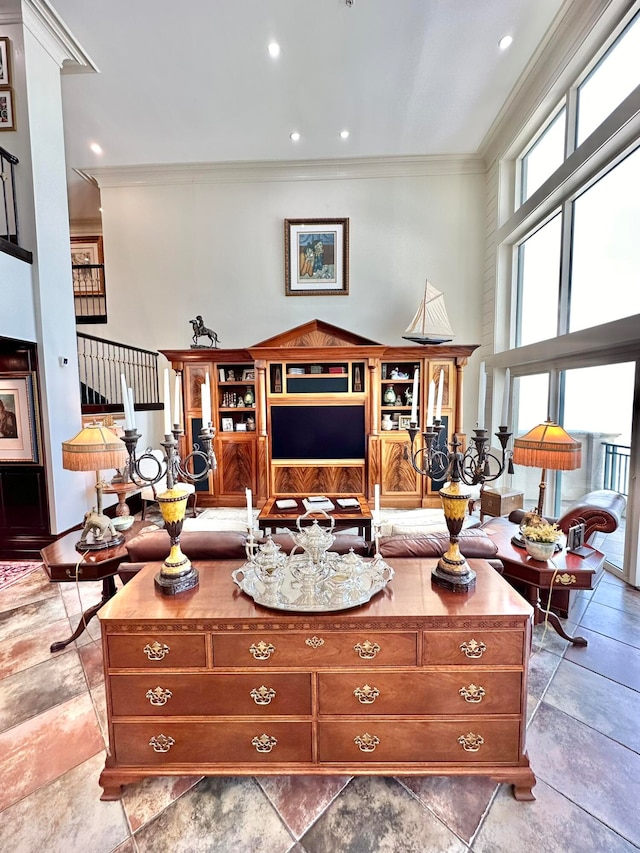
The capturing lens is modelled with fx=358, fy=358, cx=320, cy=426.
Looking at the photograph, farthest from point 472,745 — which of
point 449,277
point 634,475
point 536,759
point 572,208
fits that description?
point 449,277

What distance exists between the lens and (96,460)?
2.55m

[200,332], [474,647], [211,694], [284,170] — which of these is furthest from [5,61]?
[474,647]

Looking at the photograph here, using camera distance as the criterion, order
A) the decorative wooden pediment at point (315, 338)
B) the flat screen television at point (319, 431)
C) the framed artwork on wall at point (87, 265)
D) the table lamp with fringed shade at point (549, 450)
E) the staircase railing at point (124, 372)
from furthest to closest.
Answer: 1. the framed artwork on wall at point (87, 265)
2. the staircase railing at point (124, 372)
3. the flat screen television at point (319, 431)
4. the decorative wooden pediment at point (315, 338)
5. the table lamp with fringed shade at point (549, 450)

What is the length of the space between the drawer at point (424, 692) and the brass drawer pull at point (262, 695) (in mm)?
188

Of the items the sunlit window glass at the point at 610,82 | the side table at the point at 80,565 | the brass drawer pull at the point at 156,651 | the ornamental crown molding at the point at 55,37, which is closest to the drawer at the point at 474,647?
the brass drawer pull at the point at 156,651

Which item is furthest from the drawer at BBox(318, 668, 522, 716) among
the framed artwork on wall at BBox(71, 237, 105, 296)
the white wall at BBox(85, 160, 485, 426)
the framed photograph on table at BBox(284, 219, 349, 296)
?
the framed artwork on wall at BBox(71, 237, 105, 296)

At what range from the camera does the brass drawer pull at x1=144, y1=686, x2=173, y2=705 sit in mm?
1397

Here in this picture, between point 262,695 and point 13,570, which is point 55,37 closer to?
point 13,570

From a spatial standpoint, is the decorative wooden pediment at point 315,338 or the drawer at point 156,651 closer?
the drawer at point 156,651

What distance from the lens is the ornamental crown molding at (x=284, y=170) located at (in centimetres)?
534

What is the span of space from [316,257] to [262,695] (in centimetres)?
567

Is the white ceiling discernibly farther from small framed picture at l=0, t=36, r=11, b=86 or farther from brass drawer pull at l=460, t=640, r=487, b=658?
brass drawer pull at l=460, t=640, r=487, b=658

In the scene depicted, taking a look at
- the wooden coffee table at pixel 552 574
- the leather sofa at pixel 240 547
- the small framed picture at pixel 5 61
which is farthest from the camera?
the small framed picture at pixel 5 61

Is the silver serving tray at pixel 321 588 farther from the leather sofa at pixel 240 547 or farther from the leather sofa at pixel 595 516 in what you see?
the leather sofa at pixel 595 516
